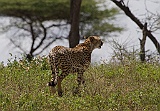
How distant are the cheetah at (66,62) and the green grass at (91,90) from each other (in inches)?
5.0

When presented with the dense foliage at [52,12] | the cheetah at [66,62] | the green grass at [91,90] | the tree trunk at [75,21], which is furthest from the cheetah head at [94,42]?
the dense foliage at [52,12]

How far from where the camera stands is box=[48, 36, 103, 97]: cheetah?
8.34 meters

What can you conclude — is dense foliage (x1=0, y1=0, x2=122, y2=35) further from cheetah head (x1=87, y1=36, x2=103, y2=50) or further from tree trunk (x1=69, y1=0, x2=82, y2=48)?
cheetah head (x1=87, y1=36, x2=103, y2=50)

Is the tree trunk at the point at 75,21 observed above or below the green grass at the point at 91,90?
above

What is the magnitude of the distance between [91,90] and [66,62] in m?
Answer: 0.61

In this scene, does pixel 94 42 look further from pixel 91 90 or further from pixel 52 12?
pixel 52 12

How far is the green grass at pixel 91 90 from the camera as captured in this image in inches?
286

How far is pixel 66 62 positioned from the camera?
27.5 ft

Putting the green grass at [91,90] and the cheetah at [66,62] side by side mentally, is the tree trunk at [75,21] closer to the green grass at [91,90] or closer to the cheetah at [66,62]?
the green grass at [91,90]

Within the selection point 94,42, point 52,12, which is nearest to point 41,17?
point 52,12

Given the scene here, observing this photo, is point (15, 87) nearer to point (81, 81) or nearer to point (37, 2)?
point (81, 81)

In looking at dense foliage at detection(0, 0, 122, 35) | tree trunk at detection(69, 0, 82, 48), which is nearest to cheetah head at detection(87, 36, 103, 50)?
tree trunk at detection(69, 0, 82, 48)

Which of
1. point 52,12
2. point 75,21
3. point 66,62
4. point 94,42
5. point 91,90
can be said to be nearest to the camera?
point 91,90

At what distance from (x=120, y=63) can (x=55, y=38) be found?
14.1 m
